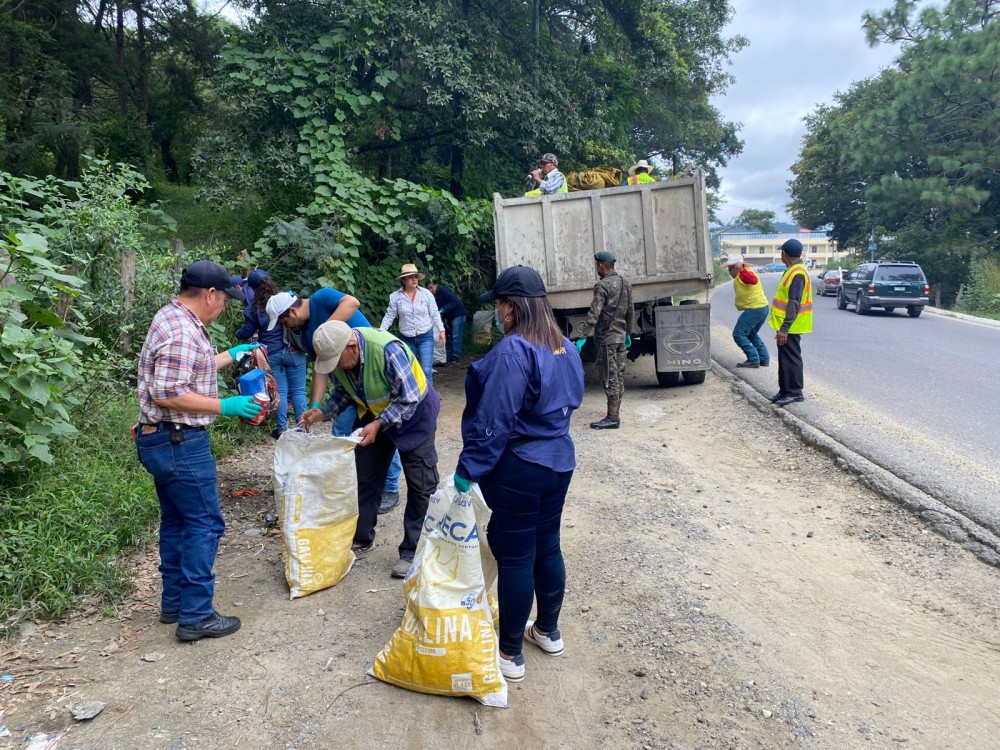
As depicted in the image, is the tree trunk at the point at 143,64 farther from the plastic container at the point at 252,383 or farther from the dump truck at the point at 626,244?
the plastic container at the point at 252,383

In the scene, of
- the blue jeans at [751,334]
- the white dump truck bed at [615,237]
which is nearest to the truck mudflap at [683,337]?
the white dump truck bed at [615,237]

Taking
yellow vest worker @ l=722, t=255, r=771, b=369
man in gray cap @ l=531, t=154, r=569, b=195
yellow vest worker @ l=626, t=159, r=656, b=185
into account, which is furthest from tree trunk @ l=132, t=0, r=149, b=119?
yellow vest worker @ l=722, t=255, r=771, b=369

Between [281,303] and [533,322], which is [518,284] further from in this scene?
[281,303]

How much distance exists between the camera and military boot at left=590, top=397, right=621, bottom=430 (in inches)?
269

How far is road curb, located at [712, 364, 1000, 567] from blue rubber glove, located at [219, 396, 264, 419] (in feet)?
12.8

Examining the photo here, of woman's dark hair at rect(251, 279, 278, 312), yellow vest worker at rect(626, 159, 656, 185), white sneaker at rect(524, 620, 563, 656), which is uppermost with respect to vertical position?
yellow vest worker at rect(626, 159, 656, 185)

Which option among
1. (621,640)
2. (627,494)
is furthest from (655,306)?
(621,640)

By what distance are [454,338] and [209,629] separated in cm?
702

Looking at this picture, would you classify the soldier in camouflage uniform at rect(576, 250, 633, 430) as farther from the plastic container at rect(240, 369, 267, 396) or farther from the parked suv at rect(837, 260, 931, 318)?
the parked suv at rect(837, 260, 931, 318)

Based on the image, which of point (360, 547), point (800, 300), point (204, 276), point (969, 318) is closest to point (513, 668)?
point (360, 547)

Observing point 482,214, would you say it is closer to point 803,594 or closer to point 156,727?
point 803,594

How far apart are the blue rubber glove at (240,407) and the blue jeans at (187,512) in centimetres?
18

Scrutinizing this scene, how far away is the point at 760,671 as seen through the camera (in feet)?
9.68

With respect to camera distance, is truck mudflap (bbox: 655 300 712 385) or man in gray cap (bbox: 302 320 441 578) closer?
man in gray cap (bbox: 302 320 441 578)
